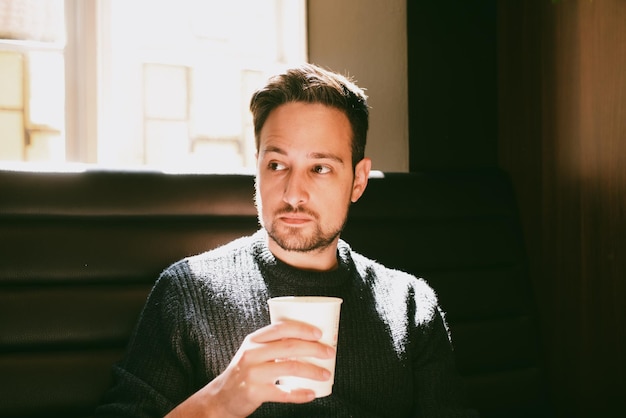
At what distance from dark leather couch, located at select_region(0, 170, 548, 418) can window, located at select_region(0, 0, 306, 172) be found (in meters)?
0.68

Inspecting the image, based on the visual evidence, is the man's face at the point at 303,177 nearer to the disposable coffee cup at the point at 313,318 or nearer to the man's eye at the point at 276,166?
the man's eye at the point at 276,166

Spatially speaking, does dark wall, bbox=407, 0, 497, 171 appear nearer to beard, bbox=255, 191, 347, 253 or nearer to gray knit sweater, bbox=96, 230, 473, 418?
gray knit sweater, bbox=96, 230, 473, 418

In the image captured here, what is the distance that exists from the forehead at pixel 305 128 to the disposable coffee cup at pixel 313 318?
52 cm

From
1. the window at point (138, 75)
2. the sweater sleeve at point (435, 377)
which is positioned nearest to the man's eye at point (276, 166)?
the sweater sleeve at point (435, 377)

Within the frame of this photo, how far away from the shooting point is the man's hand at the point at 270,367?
0.81m

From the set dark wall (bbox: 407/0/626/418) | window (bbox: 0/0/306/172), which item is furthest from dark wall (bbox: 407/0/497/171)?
window (bbox: 0/0/306/172)

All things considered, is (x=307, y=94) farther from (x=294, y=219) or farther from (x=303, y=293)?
(x=303, y=293)

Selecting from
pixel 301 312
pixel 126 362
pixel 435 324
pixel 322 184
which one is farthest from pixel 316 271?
pixel 301 312

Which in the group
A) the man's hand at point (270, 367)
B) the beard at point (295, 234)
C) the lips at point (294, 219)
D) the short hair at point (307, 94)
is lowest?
the man's hand at point (270, 367)

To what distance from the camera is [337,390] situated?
1.25m

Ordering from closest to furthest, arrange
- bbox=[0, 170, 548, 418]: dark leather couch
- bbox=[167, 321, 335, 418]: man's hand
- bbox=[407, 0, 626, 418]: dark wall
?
bbox=[167, 321, 335, 418]: man's hand
bbox=[0, 170, 548, 418]: dark leather couch
bbox=[407, 0, 626, 418]: dark wall

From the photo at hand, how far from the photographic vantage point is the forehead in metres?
1.30

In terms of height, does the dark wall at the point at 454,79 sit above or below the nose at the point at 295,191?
above

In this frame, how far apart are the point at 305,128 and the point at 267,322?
408mm
